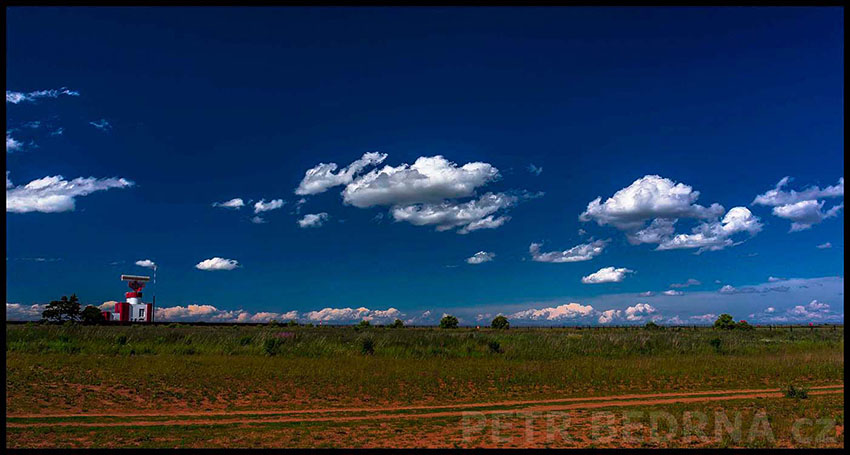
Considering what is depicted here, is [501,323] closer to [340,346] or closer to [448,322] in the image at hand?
[448,322]

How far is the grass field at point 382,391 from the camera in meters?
13.1

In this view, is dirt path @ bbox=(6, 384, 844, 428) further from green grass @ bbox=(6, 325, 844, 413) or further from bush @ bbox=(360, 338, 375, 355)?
bush @ bbox=(360, 338, 375, 355)

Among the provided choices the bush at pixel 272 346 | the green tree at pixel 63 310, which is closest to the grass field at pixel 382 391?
the bush at pixel 272 346

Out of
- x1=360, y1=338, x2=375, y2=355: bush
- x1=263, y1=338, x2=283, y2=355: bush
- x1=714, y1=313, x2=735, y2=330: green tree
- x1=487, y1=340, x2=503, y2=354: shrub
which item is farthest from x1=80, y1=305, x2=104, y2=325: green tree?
x1=714, y1=313, x2=735, y2=330: green tree

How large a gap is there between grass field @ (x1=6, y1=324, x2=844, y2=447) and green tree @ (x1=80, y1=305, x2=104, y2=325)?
4070 centimetres

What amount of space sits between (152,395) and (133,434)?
5.93m

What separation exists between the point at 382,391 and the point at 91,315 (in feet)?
222

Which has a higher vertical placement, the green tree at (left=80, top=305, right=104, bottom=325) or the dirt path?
the green tree at (left=80, top=305, right=104, bottom=325)

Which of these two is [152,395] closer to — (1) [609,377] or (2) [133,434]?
(2) [133,434]

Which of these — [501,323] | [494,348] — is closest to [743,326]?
[501,323]

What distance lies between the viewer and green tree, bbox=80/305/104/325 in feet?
234

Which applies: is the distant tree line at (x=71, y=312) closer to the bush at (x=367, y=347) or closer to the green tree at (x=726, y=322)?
the bush at (x=367, y=347)

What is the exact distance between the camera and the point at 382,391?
20625 millimetres

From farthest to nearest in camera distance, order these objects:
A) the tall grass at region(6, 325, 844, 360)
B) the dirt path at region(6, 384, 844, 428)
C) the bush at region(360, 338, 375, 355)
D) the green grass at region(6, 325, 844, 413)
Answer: the bush at region(360, 338, 375, 355), the tall grass at region(6, 325, 844, 360), the green grass at region(6, 325, 844, 413), the dirt path at region(6, 384, 844, 428)
